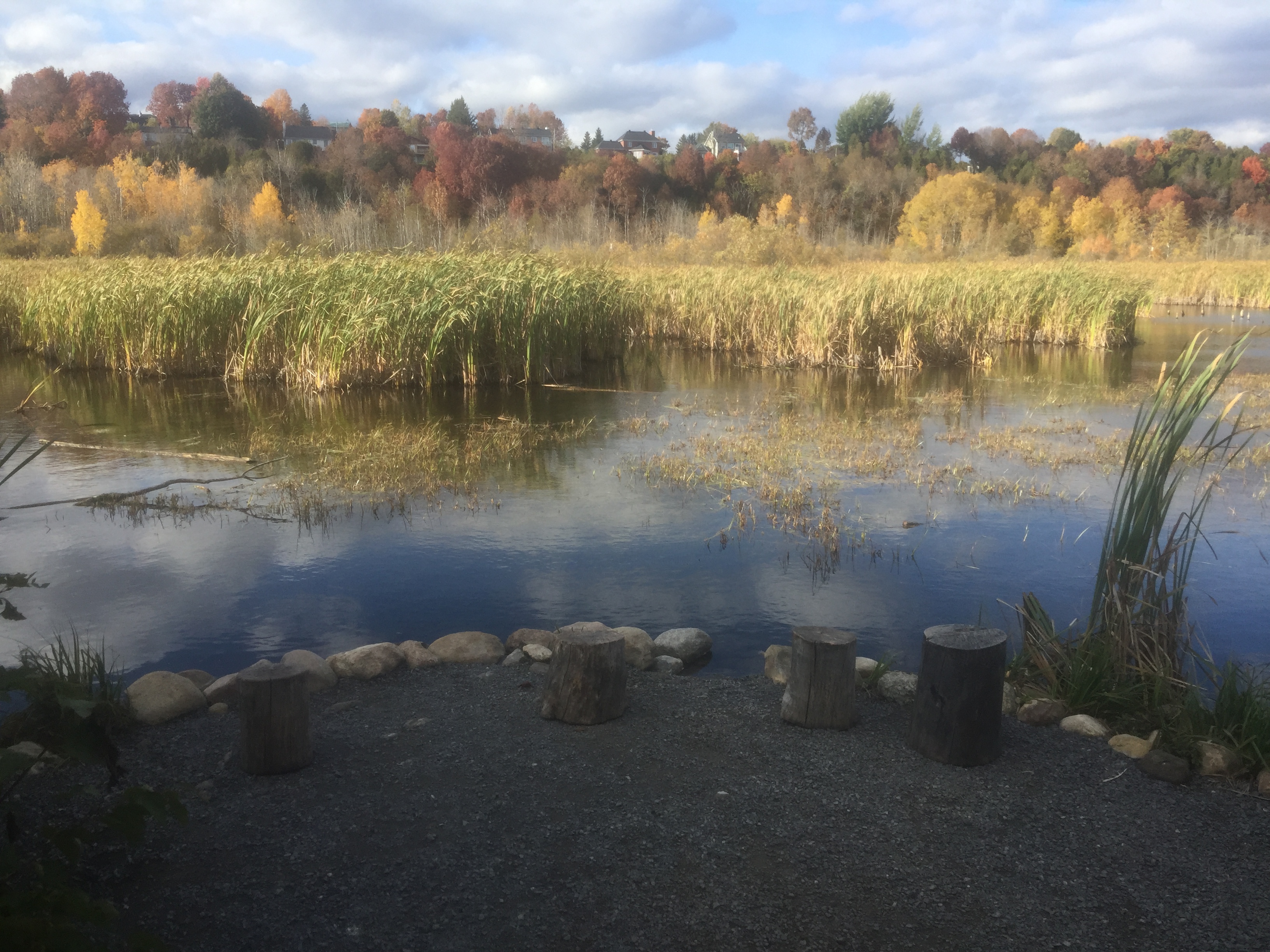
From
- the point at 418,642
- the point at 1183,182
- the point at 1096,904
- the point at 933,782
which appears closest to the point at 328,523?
the point at 418,642

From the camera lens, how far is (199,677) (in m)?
4.21

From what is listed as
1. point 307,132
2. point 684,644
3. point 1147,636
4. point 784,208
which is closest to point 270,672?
point 684,644

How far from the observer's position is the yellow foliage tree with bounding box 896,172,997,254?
50281 millimetres

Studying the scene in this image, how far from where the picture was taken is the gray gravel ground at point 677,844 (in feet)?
8.37

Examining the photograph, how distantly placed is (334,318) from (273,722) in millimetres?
9776

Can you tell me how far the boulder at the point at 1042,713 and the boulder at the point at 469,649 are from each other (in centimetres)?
237

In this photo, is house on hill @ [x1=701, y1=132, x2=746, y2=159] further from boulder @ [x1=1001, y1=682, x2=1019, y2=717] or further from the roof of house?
boulder @ [x1=1001, y1=682, x2=1019, y2=717]

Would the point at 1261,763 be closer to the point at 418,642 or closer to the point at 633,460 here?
the point at 418,642

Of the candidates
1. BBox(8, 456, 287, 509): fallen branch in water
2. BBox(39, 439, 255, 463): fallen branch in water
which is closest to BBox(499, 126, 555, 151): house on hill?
BBox(39, 439, 255, 463): fallen branch in water

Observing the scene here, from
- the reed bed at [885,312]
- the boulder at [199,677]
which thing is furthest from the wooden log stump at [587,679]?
the reed bed at [885,312]

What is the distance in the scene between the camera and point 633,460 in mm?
8797

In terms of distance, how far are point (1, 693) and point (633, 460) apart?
6.53 meters

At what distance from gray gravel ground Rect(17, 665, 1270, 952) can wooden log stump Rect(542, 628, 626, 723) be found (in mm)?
69

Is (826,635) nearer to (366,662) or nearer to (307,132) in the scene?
(366,662)
